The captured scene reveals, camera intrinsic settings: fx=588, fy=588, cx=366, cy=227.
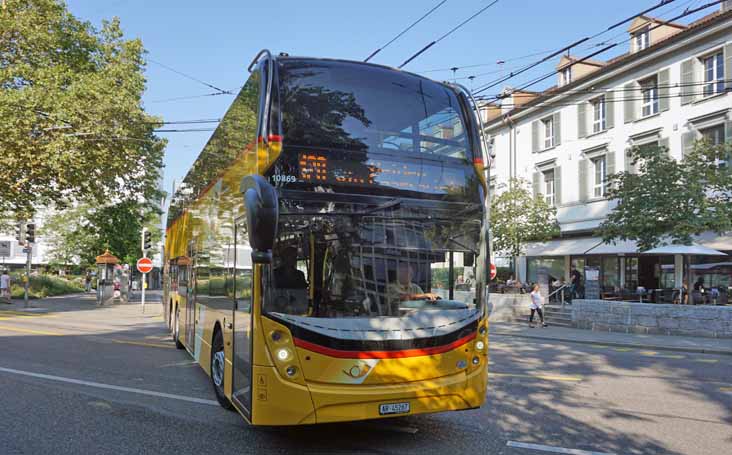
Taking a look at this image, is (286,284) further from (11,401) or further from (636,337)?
(636,337)

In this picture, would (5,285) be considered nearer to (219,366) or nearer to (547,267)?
(219,366)

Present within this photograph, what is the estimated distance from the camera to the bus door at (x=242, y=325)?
5.12 m

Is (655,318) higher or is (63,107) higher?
(63,107)

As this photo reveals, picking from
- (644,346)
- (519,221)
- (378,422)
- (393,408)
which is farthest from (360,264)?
(519,221)

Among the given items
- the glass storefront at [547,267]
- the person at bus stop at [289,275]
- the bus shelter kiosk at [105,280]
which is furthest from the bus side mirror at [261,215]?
the glass storefront at [547,267]

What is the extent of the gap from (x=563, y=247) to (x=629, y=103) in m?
7.69

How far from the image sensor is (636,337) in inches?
661

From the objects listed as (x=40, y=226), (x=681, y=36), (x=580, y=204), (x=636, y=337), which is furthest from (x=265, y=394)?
(x=40, y=226)

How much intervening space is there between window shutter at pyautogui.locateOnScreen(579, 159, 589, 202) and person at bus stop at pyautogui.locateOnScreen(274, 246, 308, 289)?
1094 inches

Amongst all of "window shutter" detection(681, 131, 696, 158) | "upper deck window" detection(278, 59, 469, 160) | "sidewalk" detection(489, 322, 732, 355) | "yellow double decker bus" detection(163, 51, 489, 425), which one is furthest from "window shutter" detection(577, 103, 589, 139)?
"upper deck window" detection(278, 59, 469, 160)

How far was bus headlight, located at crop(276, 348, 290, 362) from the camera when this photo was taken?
15.8ft

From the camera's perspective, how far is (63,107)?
21.6 m

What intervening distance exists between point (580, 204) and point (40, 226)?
51.5 meters

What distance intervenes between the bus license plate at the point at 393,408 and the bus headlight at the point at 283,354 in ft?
2.92
